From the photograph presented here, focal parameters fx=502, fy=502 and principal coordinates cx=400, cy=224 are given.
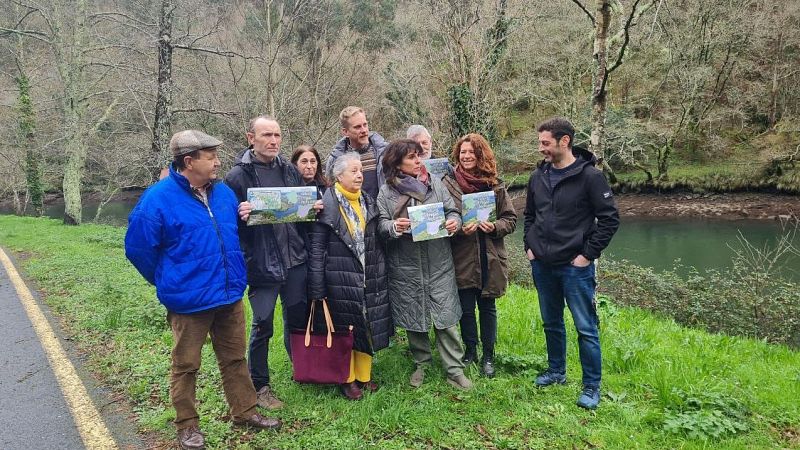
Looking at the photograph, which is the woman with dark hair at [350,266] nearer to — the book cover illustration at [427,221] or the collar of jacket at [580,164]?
the book cover illustration at [427,221]

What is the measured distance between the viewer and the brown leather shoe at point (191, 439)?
10.8 feet

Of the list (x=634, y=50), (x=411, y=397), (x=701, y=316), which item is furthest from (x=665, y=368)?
(x=634, y=50)

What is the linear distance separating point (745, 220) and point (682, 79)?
292 inches

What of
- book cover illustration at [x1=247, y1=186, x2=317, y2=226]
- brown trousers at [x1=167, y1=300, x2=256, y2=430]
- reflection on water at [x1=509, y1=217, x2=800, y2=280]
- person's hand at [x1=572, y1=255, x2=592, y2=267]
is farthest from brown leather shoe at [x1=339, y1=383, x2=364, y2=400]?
reflection on water at [x1=509, y1=217, x2=800, y2=280]

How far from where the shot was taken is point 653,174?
27609 millimetres

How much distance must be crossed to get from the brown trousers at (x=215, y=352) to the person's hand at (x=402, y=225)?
127cm

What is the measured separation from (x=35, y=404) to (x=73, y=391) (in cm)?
27

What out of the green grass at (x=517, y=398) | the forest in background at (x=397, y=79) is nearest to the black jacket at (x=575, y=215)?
the green grass at (x=517, y=398)

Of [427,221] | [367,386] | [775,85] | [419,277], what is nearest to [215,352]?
[367,386]

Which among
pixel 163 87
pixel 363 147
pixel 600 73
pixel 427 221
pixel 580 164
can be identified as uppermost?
pixel 163 87

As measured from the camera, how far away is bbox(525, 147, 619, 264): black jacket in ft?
12.1

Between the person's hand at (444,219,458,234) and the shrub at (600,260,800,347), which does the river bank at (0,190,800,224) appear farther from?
the person's hand at (444,219,458,234)

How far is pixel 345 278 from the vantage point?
3.91 meters

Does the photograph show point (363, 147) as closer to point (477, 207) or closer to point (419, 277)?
point (477, 207)
